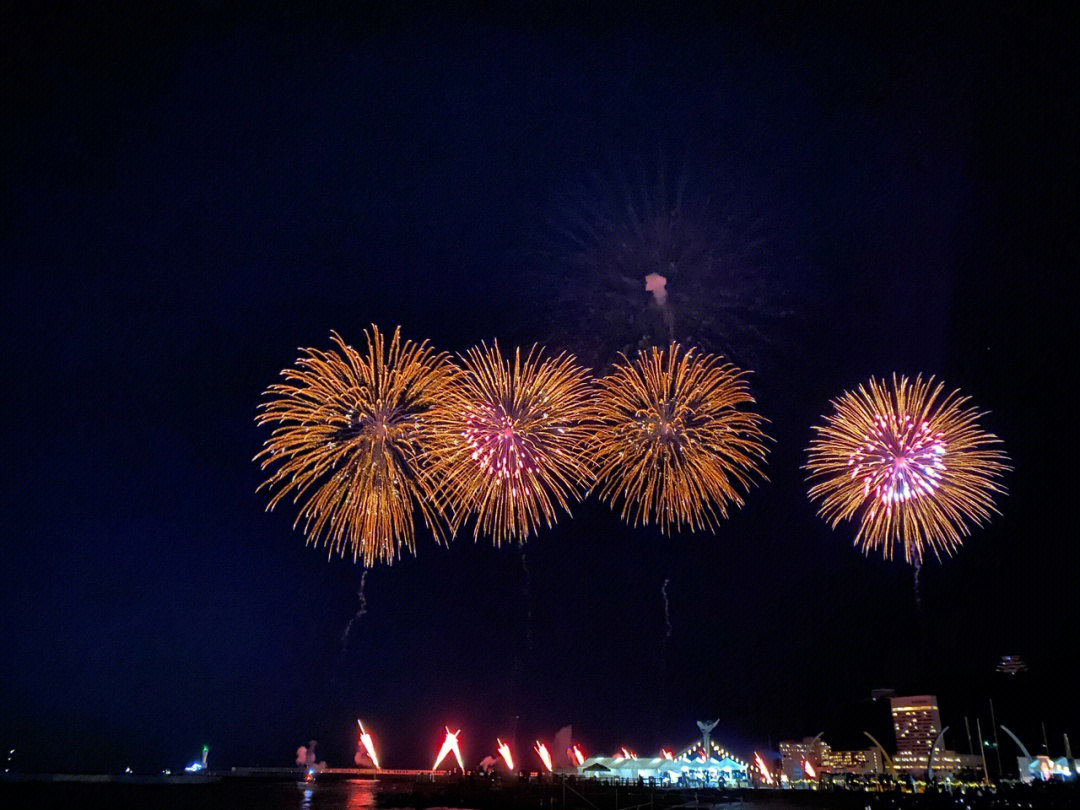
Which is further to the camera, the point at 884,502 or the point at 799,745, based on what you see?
the point at 799,745

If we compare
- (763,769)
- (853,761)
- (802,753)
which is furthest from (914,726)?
(763,769)

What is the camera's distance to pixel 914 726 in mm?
153875

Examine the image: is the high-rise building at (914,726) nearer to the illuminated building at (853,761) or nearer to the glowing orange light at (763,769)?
the illuminated building at (853,761)

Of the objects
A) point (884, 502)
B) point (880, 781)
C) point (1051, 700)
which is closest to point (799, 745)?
point (1051, 700)

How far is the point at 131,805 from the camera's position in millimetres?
91688

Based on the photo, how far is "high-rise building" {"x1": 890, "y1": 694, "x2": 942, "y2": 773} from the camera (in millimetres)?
Result: 144000

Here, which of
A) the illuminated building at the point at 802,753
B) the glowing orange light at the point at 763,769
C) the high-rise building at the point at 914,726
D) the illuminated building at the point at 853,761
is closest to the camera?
the glowing orange light at the point at 763,769

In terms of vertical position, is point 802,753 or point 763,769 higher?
point 763,769

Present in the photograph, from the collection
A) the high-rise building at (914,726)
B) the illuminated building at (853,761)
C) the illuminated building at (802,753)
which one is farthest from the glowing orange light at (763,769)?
the high-rise building at (914,726)

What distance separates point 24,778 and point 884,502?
240 meters

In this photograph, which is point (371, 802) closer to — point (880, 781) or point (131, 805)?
point (131, 805)

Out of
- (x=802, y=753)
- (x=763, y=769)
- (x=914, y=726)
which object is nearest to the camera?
(x=763, y=769)

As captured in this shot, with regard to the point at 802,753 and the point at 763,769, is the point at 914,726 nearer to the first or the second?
the point at 802,753

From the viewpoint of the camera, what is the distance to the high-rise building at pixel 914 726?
14400cm
